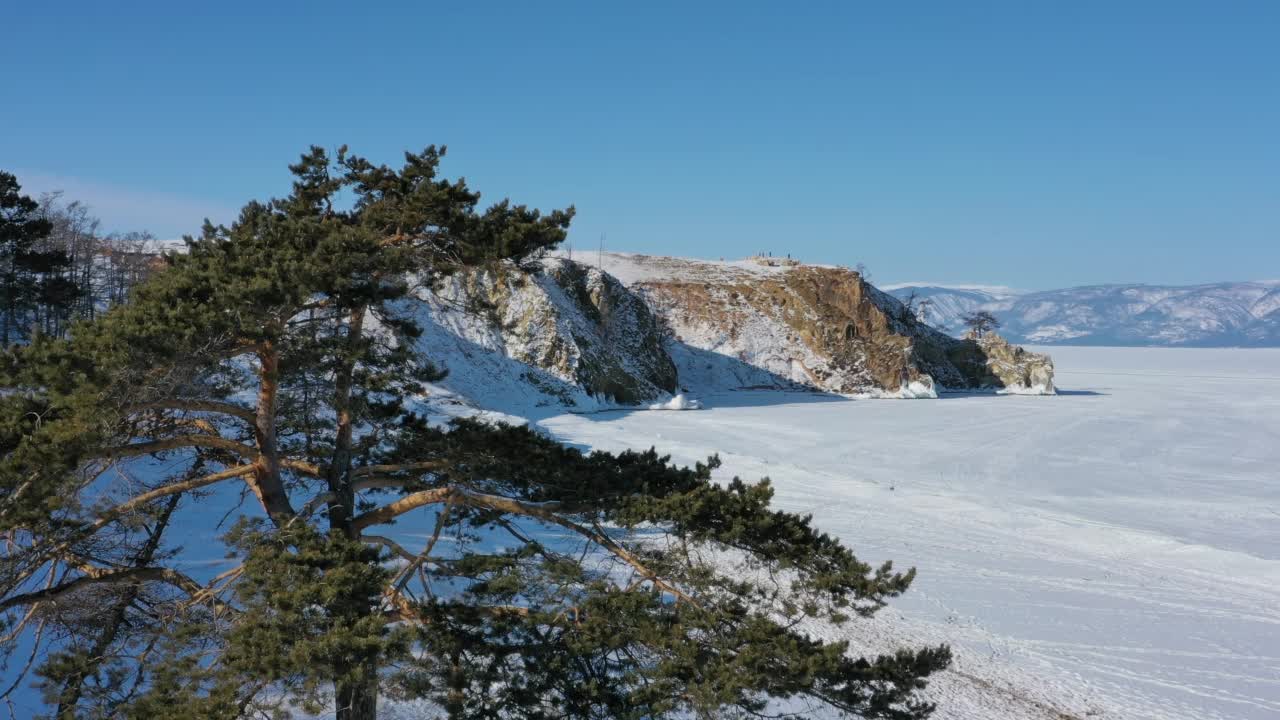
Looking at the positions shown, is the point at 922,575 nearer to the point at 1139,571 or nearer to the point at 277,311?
the point at 1139,571

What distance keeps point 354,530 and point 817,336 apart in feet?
192

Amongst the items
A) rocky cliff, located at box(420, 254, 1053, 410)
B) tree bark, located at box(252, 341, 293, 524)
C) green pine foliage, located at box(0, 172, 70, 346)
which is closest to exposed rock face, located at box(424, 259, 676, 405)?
rocky cliff, located at box(420, 254, 1053, 410)

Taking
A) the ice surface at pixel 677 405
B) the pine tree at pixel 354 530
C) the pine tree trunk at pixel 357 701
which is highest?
the pine tree at pixel 354 530

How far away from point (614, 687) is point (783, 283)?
65538 mm

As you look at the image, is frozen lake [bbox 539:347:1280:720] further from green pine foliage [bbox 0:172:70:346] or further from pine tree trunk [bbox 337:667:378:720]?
green pine foliage [bbox 0:172:70:346]

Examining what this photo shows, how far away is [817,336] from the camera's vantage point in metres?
62.9

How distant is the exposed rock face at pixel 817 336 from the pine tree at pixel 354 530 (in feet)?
169

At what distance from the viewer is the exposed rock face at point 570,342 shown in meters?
41.9

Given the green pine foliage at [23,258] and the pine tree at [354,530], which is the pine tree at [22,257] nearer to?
the green pine foliage at [23,258]

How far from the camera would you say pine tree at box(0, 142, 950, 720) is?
203 inches

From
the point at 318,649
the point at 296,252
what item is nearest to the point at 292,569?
the point at 318,649

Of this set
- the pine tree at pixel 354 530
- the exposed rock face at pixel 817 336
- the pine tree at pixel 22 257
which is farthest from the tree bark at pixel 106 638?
the exposed rock face at pixel 817 336

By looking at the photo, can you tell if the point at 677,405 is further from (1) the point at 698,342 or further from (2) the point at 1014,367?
(2) the point at 1014,367

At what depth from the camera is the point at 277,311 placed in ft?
19.2
